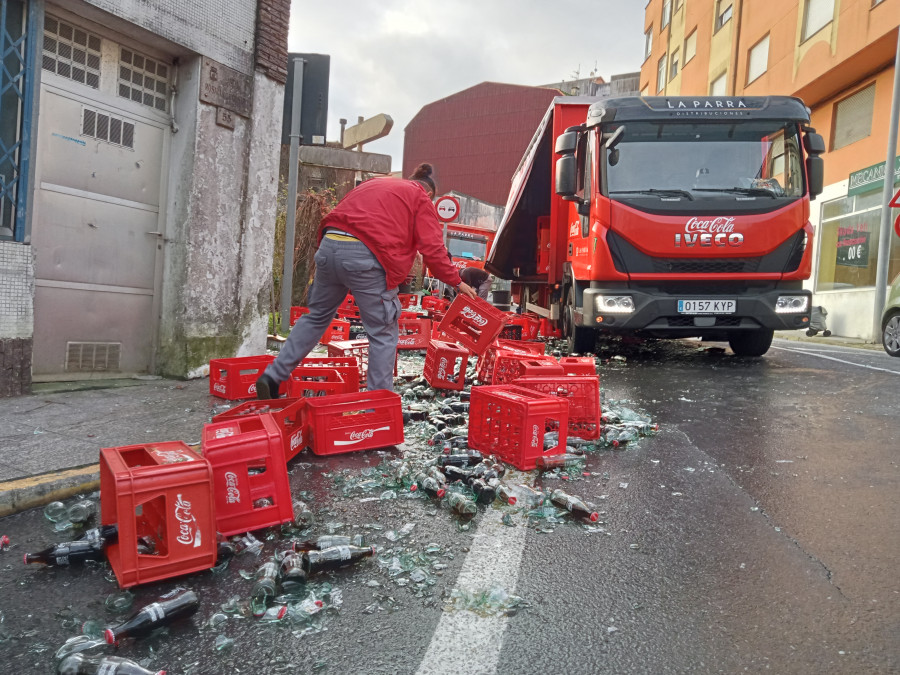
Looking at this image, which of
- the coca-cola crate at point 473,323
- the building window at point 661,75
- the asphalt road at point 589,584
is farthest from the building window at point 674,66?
the asphalt road at point 589,584

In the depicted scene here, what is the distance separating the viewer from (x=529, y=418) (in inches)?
149

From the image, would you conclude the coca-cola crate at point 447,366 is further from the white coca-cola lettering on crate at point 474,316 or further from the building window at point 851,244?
the building window at point 851,244

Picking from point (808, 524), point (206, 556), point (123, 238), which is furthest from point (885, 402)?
point (123, 238)

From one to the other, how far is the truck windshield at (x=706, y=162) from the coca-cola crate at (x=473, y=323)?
2.53 m

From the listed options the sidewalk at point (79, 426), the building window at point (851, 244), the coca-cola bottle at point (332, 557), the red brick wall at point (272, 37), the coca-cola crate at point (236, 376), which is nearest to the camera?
the coca-cola bottle at point (332, 557)

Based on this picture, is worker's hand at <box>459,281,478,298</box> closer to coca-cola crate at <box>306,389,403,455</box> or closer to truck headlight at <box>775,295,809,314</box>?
coca-cola crate at <box>306,389,403,455</box>

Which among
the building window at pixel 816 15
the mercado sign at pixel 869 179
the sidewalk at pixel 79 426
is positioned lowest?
Answer: the sidewalk at pixel 79 426

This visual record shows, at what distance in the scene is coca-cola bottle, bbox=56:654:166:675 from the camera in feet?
5.86

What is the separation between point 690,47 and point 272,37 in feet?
94.3

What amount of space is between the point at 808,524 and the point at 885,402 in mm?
3624

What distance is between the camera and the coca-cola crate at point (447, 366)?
6391mm

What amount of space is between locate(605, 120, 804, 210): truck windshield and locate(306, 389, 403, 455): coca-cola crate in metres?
4.82

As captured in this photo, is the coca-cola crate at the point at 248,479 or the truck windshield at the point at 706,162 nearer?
the coca-cola crate at the point at 248,479

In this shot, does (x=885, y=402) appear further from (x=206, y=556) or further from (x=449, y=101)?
(x=449, y=101)
